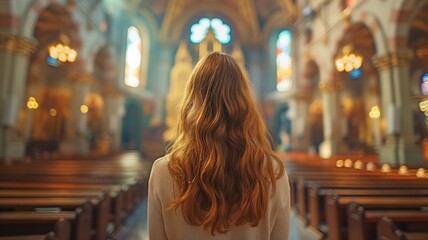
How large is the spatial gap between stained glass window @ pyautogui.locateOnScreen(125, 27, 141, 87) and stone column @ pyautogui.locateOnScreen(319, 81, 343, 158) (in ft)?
44.7

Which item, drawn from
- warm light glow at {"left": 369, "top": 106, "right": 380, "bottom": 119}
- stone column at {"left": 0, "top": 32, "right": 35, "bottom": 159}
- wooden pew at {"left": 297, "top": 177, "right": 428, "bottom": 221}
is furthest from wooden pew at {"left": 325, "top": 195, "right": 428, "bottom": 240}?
warm light glow at {"left": 369, "top": 106, "right": 380, "bottom": 119}

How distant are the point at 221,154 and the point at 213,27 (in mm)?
24097

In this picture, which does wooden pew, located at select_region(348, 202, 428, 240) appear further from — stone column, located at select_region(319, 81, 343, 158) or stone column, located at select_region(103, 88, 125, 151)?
stone column, located at select_region(103, 88, 125, 151)

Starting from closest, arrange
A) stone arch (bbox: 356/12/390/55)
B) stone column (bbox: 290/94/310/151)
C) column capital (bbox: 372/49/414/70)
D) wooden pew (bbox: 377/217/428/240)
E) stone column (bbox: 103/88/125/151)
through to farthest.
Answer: wooden pew (bbox: 377/217/428/240) < column capital (bbox: 372/49/414/70) < stone arch (bbox: 356/12/390/55) < stone column (bbox: 290/94/310/151) < stone column (bbox: 103/88/125/151)

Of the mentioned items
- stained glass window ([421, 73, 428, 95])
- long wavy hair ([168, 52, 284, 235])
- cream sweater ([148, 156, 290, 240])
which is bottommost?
cream sweater ([148, 156, 290, 240])

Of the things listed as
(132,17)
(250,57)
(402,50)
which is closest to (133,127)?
(132,17)

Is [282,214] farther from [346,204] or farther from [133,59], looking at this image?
[133,59]

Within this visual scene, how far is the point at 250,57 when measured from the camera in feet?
75.9

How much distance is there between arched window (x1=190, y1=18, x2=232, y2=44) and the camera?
23688 mm

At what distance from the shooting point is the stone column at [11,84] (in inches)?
314

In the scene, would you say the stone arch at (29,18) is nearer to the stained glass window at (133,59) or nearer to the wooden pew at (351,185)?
the wooden pew at (351,185)

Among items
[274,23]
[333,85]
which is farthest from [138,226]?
[274,23]

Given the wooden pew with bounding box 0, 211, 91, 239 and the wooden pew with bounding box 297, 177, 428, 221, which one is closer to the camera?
the wooden pew with bounding box 0, 211, 91, 239

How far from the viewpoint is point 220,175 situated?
1.13m
